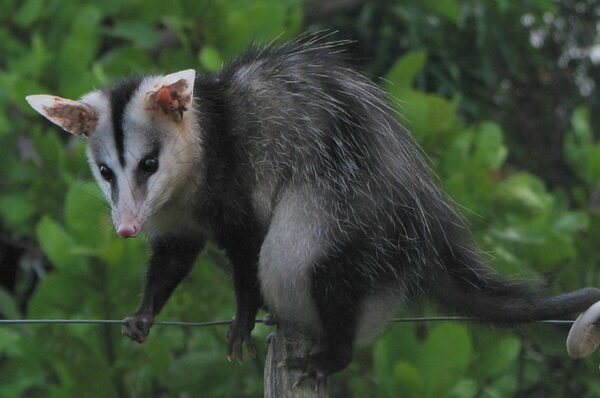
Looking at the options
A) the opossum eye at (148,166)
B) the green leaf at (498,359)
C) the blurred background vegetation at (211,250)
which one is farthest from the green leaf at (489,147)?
the opossum eye at (148,166)

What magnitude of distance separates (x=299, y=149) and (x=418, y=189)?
45cm

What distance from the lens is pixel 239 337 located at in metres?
4.49

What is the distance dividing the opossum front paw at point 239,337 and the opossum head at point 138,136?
1.58 ft

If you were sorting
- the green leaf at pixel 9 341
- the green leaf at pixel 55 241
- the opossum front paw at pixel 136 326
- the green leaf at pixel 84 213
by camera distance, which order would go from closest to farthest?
the opossum front paw at pixel 136 326 < the green leaf at pixel 84 213 < the green leaf at pixel 55 241 < the green leaf at pixel 9 341

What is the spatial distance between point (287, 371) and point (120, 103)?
1074 mm

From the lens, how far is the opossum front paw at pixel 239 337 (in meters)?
4.48

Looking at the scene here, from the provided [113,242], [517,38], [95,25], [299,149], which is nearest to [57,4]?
[95,25]

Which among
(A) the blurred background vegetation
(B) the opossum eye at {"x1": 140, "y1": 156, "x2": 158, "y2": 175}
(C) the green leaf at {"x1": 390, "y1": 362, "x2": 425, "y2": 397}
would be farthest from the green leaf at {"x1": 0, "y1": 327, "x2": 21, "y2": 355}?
(B) the opossum eye at {"x1": 140, "y1": 156, "x2": 158, "y2": 175}

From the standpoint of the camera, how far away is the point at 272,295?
4.34 m

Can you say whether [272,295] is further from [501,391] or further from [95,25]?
[95,25]

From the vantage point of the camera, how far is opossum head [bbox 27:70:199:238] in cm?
425

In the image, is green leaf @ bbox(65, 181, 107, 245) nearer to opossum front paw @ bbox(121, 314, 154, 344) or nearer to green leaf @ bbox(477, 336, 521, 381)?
opossum front paw @ bbox(121, 314, 154, 344)

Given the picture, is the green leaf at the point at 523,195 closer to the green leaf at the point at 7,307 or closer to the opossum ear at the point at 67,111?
the green leaf at the point at 7,307

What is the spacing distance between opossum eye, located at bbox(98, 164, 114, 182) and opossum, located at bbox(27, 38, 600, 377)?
1 centimetres
